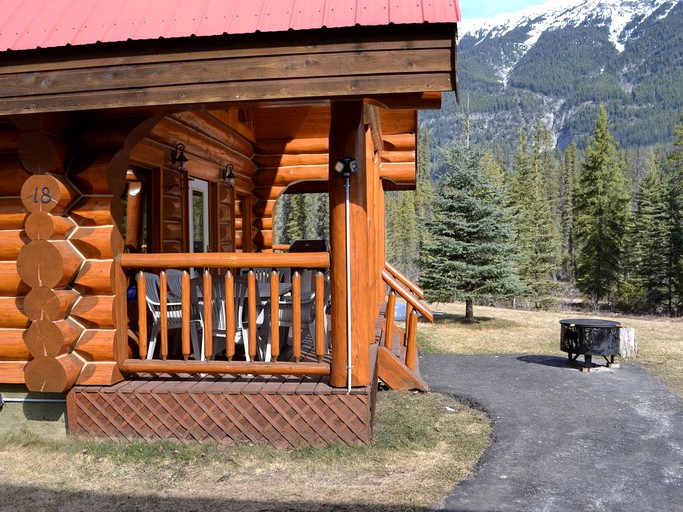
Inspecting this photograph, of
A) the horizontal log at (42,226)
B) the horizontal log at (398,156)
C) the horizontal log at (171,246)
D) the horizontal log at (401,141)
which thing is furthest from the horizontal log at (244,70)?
the horizontal log at (398,156)

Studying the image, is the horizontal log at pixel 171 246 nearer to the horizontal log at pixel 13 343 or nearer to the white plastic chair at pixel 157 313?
the white plastic chair at pixel 157 313

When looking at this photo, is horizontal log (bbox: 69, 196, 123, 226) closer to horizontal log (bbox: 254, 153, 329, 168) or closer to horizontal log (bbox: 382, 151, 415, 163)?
horizontal log (bbox: 254, 153, 329, 168)

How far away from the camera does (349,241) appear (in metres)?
4.73

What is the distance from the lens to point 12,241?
4.99 meters

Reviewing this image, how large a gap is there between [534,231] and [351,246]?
36.5 metres

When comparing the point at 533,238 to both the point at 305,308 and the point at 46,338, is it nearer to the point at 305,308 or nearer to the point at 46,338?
the point at 305,308

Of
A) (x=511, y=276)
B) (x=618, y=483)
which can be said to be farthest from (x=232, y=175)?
(x=511, y=276)

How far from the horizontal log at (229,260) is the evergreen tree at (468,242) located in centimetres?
1132

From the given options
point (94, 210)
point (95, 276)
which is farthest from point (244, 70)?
point (95, 276)

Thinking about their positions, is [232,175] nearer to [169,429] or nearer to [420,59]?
[169,429]

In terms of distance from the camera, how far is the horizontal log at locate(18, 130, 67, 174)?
4613 millimetres

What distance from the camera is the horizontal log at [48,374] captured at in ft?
15.4

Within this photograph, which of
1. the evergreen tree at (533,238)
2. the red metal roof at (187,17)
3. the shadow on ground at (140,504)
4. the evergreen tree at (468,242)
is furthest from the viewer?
the evergreen tree at (533,238)

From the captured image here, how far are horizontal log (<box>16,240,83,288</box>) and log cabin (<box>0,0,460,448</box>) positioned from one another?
1 cm
